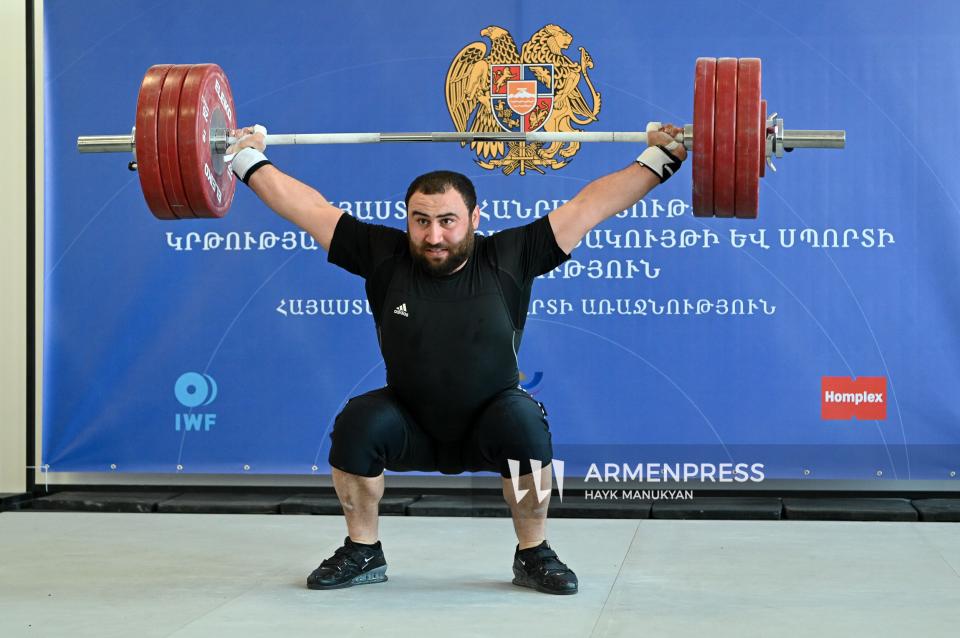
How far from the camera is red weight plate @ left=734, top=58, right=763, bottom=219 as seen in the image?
3221 millimetres

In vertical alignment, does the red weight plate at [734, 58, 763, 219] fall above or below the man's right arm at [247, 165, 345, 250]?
above

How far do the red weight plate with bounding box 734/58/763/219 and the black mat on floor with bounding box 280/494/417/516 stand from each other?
76.4 inches

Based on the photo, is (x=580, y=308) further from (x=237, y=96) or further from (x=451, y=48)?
(x=237, y=96)

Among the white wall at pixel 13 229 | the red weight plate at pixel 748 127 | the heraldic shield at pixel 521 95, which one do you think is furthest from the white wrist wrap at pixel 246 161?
the white wall at pixel 13 229

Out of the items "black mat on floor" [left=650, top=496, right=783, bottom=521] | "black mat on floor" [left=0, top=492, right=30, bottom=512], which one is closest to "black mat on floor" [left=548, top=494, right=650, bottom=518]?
"black mat on floor" [left=650, top=496, right=783, bottom=521]

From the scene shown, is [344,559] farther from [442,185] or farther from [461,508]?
[461,508]

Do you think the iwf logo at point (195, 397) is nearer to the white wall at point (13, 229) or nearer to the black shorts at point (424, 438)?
the white wall at point (13, 229)

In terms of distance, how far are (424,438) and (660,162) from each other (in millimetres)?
981

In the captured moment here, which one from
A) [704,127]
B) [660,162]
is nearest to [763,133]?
[704,127]

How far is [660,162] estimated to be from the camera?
3.31 meters

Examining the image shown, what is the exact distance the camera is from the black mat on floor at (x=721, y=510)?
14.5ft

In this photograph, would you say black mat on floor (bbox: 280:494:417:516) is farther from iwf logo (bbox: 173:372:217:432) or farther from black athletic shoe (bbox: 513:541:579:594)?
black athletic shoe (bbox: 513:541:579:594)

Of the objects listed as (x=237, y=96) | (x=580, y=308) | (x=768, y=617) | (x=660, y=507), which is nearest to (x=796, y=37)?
(x=580, y=308)

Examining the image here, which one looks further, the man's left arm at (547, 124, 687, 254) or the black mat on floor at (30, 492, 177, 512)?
the black mat on floor at (30, 492, 177, 512)
